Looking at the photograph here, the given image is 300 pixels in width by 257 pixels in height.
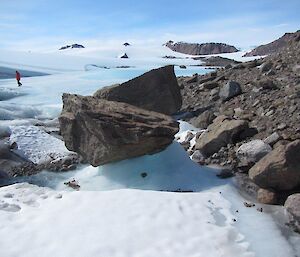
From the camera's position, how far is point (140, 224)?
357 cm

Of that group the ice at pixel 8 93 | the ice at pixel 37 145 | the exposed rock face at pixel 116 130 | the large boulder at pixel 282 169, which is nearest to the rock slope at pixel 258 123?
the large boulder at pixel 282 169

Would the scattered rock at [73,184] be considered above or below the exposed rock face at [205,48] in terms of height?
below

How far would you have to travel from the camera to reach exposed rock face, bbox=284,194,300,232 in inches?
144

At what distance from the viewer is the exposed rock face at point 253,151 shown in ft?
16.4

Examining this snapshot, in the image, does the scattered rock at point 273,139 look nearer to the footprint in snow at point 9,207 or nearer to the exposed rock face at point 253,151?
the exposed rock face at point 253,151

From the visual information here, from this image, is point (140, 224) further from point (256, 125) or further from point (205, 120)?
point (205, 120)

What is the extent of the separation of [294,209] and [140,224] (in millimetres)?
1474

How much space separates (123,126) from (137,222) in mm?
1809

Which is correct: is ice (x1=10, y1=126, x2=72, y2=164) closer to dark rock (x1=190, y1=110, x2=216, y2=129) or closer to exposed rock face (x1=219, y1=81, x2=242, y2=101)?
dark rock (x1=190, y1=110, x2=216, y2=129)

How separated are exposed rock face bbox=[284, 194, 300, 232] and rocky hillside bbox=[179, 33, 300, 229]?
4 cm

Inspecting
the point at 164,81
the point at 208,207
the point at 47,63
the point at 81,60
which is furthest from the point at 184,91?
the point at 81,60

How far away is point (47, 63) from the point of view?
34500mm

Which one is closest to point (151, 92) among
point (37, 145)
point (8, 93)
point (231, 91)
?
point (231, 91)

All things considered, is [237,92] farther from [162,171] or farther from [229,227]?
[229,227]
